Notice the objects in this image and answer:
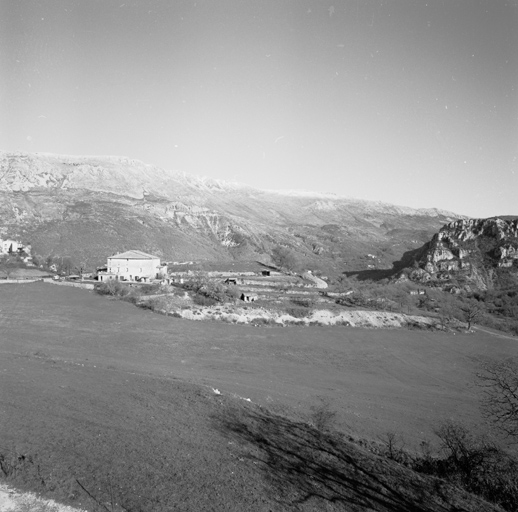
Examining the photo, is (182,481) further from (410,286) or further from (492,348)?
(410,286)

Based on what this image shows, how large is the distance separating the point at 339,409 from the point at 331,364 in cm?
1444

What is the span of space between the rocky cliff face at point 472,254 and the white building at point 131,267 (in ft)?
263

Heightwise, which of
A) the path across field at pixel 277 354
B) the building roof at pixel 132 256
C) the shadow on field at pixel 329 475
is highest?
the shadow on field at pixel 329 475

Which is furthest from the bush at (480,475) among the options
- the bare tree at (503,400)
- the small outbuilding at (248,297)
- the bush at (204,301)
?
the small outbuilding at (248,297)

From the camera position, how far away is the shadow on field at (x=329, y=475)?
952 centimetres

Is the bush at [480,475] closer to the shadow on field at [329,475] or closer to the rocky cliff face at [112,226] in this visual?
the shadow on field at [329,475]

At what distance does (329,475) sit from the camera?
1078cm

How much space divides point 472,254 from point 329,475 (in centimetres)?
13039

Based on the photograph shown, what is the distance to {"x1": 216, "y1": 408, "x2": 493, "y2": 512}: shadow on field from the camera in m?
9.52

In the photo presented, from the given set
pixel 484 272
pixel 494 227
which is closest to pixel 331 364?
pixel 484 272

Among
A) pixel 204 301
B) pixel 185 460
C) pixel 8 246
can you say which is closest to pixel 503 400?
pixel 185 460

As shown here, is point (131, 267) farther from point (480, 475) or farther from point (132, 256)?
point (480, 475)

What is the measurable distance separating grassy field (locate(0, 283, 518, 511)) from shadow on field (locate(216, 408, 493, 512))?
0.38 ft

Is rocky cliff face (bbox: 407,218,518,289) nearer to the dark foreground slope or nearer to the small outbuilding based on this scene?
the small outbuilding
